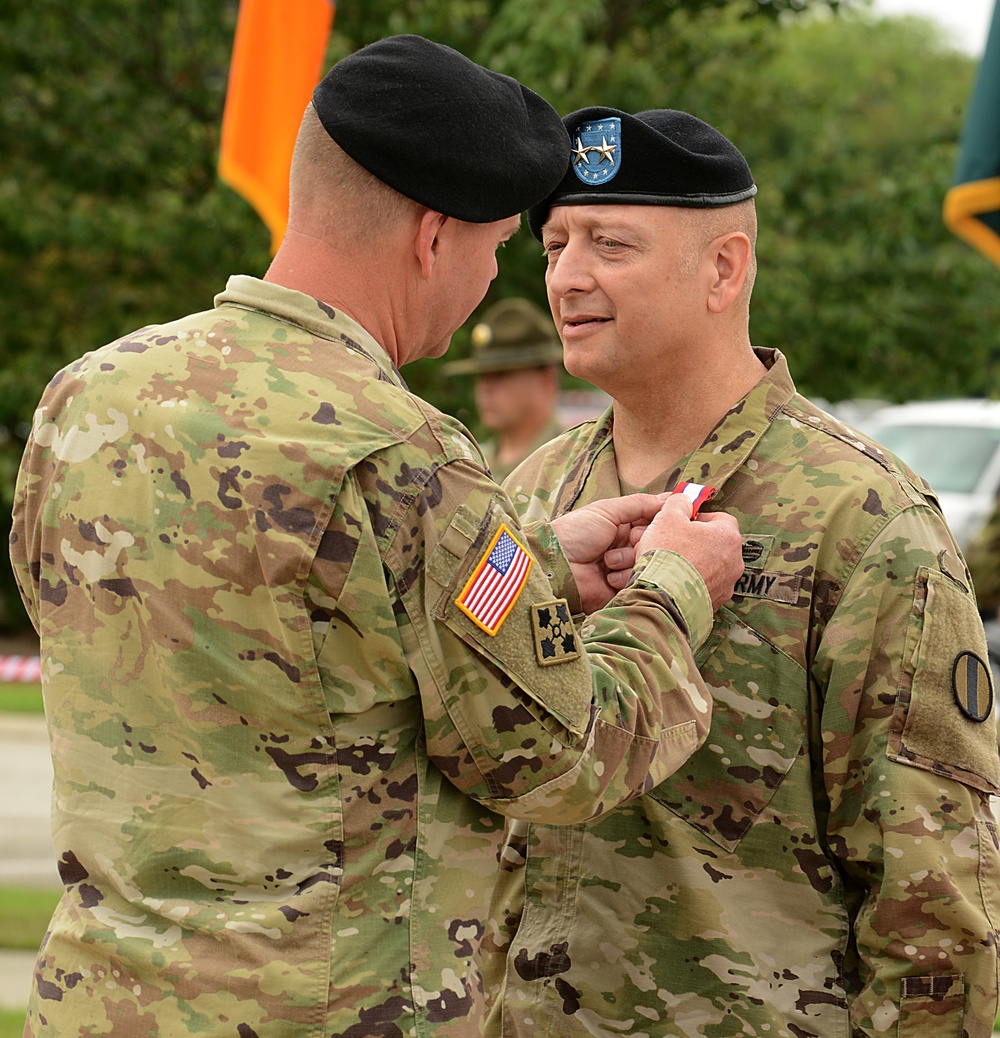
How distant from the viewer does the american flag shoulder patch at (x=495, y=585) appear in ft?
6.26

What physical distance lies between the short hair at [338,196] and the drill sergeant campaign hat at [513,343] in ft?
16.3

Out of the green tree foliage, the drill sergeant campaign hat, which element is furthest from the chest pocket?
the green tree foliage

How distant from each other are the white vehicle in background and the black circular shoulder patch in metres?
9.53

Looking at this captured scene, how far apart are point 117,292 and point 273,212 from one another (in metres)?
4.60

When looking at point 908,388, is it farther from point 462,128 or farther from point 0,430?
point 462,128

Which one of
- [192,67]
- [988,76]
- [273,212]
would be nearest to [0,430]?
[192,67]

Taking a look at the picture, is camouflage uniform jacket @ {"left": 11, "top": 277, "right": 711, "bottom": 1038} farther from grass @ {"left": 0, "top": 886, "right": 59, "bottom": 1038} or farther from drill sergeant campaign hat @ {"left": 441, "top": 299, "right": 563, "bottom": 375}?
drill sergeant campaign hat @ {"left": 441, "top": 299, "right": 563, "bottom": 375}

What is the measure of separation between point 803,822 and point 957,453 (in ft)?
35.6

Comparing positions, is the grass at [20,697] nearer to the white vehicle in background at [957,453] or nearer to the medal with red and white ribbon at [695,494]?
the white vehicle in background at [957,453]

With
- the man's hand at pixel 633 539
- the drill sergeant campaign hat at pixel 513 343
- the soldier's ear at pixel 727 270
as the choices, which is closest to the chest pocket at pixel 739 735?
the man's hand at pixel 633 539

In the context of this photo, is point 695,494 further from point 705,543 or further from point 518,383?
point 518,383

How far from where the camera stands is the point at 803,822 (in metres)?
2.45

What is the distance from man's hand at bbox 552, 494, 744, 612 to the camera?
2.29 metres

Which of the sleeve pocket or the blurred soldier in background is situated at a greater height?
the sleeve pocket
